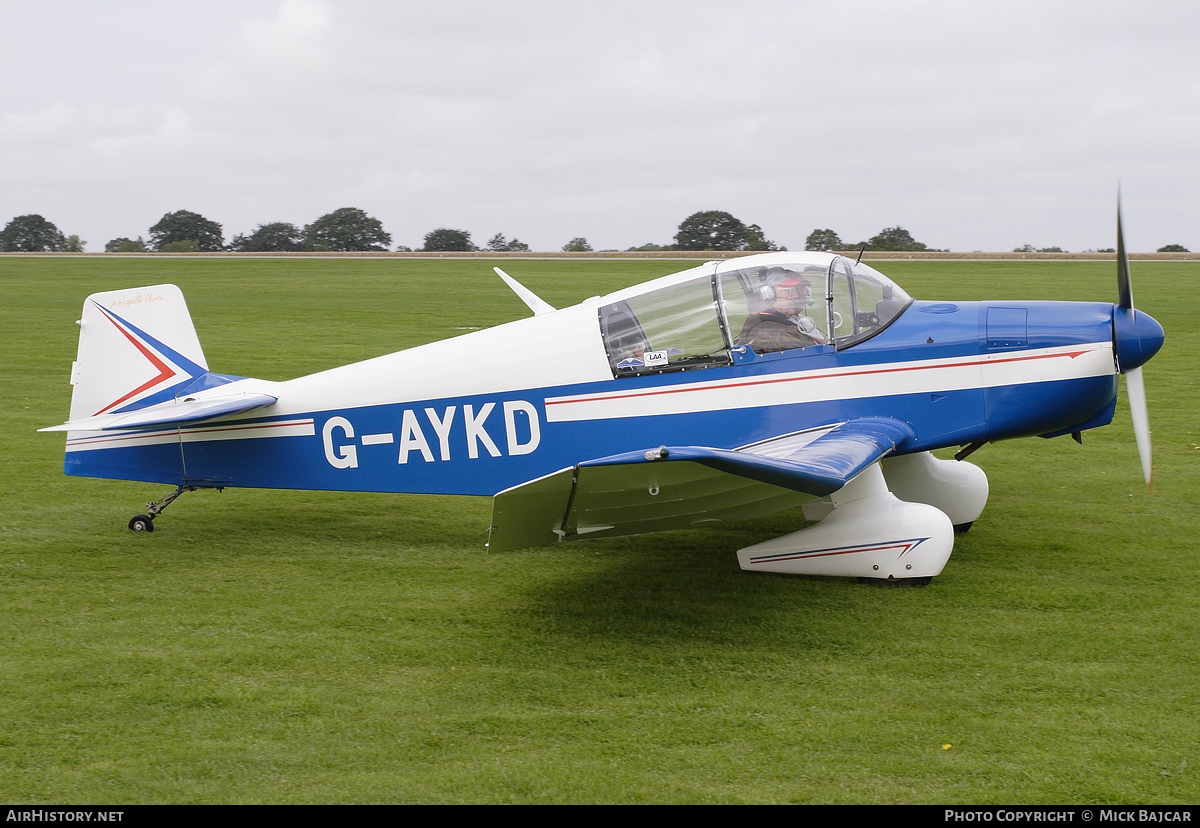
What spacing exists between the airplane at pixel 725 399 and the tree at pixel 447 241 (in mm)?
57611

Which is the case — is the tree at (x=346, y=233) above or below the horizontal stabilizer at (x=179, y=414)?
above

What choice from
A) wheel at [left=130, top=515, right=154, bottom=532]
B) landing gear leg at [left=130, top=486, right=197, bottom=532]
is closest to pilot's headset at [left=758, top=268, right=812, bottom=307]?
landing gear leg at [left=130, top=486, right=197, bottom=532]

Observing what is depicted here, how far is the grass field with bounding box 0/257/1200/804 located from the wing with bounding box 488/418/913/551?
634 mm

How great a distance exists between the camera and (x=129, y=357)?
7.09 metres

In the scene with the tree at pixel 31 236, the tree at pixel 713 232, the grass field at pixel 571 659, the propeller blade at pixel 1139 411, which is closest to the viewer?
the grass field at pixel 571 659

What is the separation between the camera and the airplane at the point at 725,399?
19.8ft

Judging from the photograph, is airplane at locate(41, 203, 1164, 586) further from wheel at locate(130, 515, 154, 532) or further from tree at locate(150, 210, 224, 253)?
tree at locate(150, 210, 224, 253)

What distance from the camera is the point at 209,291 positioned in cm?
3197

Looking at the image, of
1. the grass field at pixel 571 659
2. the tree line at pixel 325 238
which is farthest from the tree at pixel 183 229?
the grass field at pixel 571 659

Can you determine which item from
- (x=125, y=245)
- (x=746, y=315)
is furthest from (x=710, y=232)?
(x=746, y=315)

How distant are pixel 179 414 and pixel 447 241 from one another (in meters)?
58.6

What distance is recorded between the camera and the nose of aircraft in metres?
6.07

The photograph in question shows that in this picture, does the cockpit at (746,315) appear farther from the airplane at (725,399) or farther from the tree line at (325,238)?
the tree line at (325,238)

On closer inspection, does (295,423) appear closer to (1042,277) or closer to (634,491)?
(634,491)
